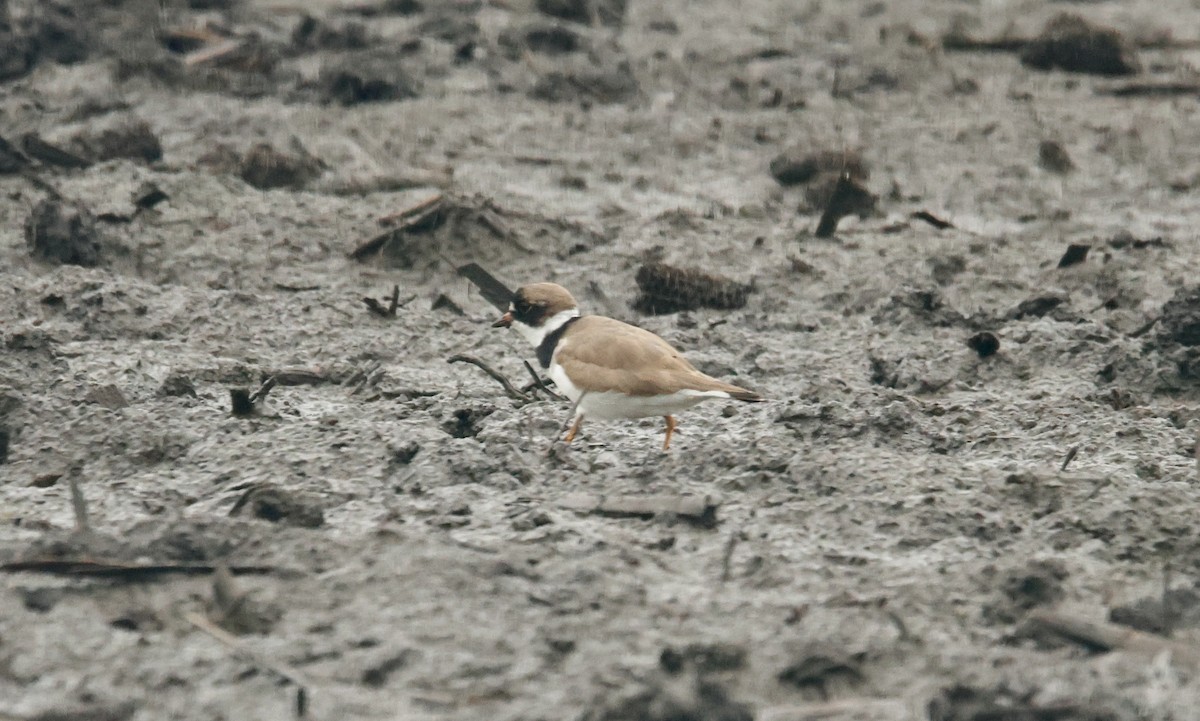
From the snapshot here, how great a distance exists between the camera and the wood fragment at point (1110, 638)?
4381mm

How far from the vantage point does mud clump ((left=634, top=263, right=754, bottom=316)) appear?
26.8 feet

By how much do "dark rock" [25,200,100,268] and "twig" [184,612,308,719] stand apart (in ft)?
13.1

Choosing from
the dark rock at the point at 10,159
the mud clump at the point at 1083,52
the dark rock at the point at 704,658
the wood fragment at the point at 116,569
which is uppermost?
the mud clump at the point at 1083,52

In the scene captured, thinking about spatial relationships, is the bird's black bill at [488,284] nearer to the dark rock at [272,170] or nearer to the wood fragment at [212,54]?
the dark rock at [272,170]

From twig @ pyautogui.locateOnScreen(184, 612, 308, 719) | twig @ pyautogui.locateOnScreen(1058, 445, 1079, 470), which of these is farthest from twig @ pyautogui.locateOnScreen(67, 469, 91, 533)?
twig @ pyautogui.locateOnScreen(1058, 445, 1079, 470)

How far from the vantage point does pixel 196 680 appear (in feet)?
14.1

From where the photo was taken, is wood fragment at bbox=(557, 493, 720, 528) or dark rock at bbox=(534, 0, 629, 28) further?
dark rock at bbox=(534, 0, 629, 28)

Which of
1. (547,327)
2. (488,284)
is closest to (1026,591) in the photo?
(547,327)

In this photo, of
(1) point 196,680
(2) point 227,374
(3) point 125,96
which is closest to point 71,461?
(2) point 227,374

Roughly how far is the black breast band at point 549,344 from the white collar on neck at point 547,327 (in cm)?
2

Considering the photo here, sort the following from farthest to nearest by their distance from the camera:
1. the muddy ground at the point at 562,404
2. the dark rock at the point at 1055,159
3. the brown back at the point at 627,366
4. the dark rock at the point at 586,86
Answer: the dark rock at the point at 586,86 < the dark rock at the point at 1055,159 < the brown back at the point at 627,366 < the muddy ground at the point at 562,404

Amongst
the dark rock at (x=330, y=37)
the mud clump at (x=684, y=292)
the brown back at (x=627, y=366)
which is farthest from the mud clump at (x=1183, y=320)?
the dark rock at (x=330, y=37)

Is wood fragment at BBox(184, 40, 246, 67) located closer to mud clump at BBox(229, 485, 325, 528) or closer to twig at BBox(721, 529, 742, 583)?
mud clump at BBox(229, 485, 325, 528)

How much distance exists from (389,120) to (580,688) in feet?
23.1
